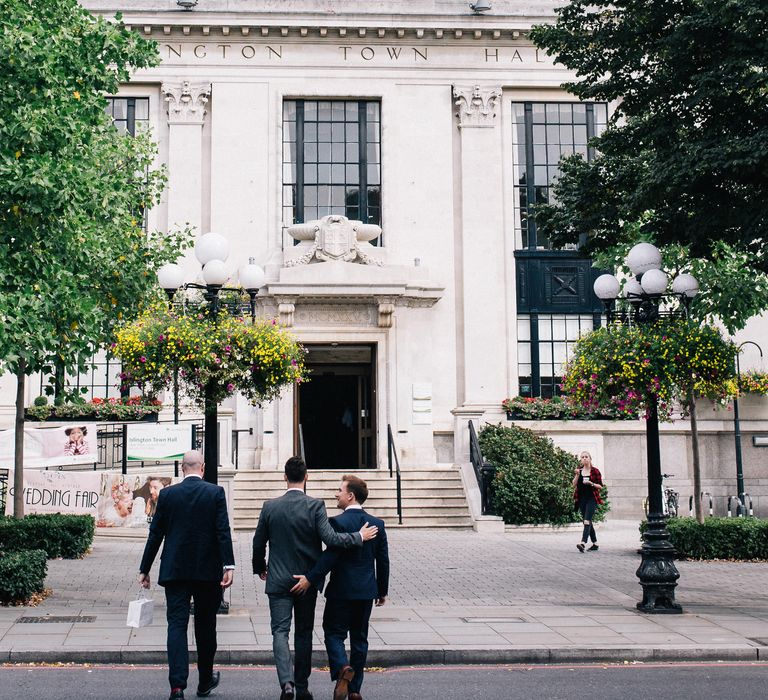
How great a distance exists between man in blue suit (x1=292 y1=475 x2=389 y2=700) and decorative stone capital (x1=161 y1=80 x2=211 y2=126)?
2327 centimetres

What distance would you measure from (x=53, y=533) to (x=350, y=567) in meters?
11.3

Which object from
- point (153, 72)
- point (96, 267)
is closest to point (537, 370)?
point (153, 72)

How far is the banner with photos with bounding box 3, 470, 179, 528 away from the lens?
2059 cm

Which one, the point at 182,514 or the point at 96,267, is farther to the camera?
the point at 96,267

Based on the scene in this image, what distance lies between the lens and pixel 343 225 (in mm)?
27531

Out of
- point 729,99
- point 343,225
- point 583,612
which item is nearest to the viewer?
point 583,612

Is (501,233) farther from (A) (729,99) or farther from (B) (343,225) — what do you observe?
(A) (729,99)

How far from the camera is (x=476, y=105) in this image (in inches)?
1182

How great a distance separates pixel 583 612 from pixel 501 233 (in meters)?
18.5

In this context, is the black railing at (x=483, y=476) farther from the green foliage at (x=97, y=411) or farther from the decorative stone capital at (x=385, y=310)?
the green foliage at (x=97, y=411)

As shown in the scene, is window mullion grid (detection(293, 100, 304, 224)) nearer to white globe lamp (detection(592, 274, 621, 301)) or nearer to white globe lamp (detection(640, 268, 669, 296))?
white globe lamp (detection(592, 274, 621, 301))

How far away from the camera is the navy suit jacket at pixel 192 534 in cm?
814


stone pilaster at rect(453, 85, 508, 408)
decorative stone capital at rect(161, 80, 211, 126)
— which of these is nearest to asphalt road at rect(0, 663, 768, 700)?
stone pilaster at rect(453, 85, 508, 408)

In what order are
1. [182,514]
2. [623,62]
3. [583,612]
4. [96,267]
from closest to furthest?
[182,514]
[583,612]
[623,62]
[96,267]
